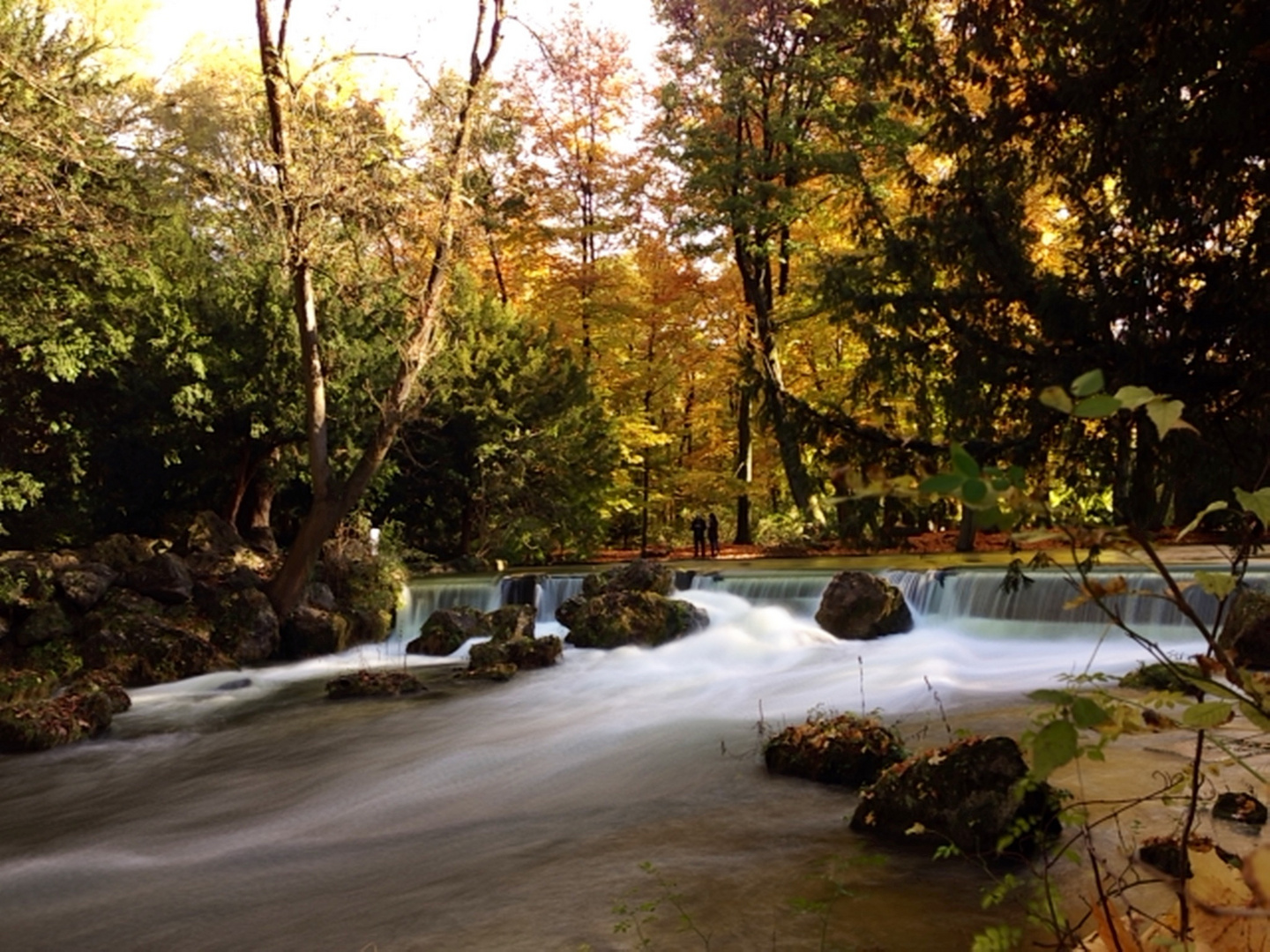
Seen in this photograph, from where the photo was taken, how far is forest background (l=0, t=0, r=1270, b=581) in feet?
17.2

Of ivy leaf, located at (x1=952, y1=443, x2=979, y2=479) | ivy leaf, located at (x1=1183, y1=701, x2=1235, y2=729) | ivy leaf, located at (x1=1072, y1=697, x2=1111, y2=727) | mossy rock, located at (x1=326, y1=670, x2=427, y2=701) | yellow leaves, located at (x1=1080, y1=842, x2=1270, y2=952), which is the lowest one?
mossy rock, located at (x1=326, y1=670, x2=427, y2=701)

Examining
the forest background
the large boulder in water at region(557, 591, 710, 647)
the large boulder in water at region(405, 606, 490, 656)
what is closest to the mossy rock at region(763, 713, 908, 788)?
the forest background

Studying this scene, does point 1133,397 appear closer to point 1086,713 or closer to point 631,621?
point 1086,713

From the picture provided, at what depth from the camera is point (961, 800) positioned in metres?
5.63

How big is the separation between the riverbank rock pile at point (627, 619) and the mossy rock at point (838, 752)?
22.6 feet

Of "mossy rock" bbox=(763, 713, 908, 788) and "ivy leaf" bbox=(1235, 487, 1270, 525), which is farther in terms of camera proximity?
"mossy rock" bbox=(763, 713, 908, 788)

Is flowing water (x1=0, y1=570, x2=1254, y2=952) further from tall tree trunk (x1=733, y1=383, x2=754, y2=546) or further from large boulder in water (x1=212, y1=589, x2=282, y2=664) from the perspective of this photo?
tall tree trunk (x1=733, y1=383, x2=754, y2=546)

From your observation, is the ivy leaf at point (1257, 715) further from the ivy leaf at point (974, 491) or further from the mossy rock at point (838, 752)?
the mossy rock at point (838, 752)

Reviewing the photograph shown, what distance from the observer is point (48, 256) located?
1360 centimetres

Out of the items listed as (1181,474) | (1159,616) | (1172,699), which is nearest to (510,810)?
(1181,474)

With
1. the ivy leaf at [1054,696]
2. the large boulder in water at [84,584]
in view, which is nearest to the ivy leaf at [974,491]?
the ivy leaf at [1054,696]

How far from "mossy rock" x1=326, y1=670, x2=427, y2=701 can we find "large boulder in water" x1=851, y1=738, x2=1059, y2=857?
725cm

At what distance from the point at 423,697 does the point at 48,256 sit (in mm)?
8088

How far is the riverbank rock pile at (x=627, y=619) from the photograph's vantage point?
14.6 m
